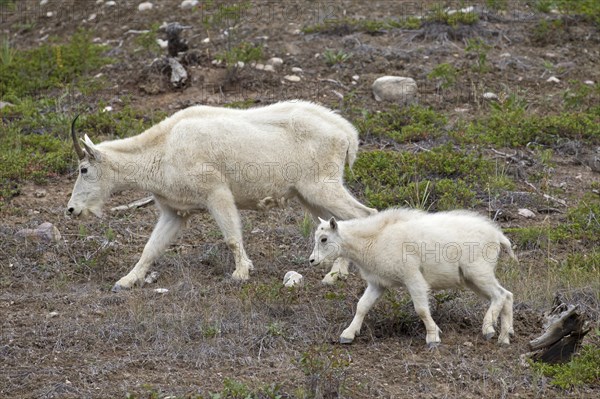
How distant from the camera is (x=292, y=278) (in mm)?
10141

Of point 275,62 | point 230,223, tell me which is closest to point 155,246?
point 230,223

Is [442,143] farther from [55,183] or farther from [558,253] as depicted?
[55,183]

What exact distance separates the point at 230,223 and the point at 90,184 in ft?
5.23

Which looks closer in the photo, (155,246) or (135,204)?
(155,246)

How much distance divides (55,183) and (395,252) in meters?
6.35

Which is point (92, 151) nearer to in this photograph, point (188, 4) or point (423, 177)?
point (423, 177)

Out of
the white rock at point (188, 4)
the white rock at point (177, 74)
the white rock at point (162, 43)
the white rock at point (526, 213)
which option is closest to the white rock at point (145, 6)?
the white rock at point (188, 4)

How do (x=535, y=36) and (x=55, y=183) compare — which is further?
(x=535, y=36)

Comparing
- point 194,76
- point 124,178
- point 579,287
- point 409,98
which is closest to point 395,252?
Result: point 579,287

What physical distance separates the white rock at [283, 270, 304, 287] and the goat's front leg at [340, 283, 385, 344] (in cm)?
149

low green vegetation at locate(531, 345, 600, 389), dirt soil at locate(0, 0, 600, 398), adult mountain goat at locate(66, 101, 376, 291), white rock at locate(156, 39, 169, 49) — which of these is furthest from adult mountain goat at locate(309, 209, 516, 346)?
white rock at locate(156, 39, 169, 49)

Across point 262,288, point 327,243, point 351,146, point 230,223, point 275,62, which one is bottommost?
point 275,62

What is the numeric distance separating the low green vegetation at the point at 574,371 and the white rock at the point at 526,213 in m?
4.56

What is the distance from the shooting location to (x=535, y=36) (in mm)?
17391
